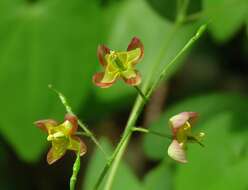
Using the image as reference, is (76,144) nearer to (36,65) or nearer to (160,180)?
(160,180)

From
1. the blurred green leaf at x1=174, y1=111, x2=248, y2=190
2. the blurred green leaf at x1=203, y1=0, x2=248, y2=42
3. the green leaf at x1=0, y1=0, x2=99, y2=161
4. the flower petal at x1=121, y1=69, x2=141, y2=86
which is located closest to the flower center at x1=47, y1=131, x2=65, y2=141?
the flower petal at x1=121, y1=69, x2=141, y2=86

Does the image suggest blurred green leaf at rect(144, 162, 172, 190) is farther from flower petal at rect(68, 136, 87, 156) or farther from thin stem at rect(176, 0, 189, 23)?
flower petal at rect(68, 136, 87, 156)

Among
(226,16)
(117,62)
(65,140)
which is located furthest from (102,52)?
(226,16)

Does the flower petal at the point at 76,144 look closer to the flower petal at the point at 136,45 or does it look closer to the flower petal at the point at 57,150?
the flower petal at the point at 57,150

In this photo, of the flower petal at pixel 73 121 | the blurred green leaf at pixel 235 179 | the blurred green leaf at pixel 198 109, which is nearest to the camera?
the flower petal at pixel 73 121

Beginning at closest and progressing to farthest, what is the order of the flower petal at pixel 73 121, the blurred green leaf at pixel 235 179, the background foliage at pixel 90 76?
the flower petal at pixel 73 121 → the blurred green leaf at pixel 235 179 → the background foliage at pixel 90 76

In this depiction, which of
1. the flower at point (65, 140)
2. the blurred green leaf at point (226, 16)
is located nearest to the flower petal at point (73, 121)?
the flower at point (65, 140)

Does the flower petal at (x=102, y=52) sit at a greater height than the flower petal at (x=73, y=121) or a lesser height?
greater
